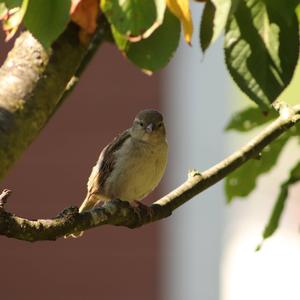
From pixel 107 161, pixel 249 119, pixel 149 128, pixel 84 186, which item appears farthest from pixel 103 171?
pixel 84 186

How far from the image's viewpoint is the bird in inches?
166

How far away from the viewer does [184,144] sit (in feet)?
29.6

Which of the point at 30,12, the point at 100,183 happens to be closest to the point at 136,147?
the point at 100,183

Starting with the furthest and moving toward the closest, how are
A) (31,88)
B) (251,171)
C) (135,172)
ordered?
(135,172) < (251,171) < (31,88)

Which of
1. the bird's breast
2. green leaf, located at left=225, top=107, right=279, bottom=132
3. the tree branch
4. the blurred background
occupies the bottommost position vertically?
the tree branch

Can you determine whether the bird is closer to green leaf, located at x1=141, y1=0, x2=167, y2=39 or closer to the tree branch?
the tree branch

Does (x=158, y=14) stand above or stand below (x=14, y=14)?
below

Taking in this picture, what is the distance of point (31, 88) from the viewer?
219 cm

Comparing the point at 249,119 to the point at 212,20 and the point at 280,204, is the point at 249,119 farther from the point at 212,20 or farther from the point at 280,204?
the point at 212,20

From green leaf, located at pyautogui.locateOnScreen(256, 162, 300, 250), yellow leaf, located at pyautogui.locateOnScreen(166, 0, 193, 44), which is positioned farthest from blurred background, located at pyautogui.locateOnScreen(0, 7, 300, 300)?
yellow leaf, located at pyautogui.locateOnScreen(166, 0, 193, 44)

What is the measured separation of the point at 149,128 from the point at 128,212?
2.19 m

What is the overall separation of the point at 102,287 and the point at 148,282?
39cm

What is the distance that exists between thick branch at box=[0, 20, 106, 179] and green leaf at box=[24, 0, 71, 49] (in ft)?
1.06

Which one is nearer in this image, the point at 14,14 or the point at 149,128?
the point at 14,14
